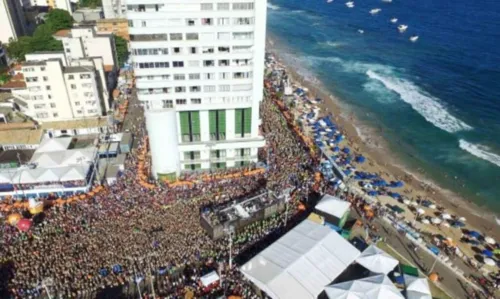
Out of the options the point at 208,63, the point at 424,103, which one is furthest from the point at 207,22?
the point at 424,103

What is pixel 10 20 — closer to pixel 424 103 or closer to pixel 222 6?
pixel 222 6

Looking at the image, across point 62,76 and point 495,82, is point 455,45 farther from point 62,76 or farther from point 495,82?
point 62,76

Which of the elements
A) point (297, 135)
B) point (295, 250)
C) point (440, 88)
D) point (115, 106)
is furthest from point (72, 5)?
point (295, 250)

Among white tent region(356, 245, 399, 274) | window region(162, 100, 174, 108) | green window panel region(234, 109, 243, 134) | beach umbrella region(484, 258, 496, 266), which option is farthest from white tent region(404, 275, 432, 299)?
window region(162, 100, 174, 108)

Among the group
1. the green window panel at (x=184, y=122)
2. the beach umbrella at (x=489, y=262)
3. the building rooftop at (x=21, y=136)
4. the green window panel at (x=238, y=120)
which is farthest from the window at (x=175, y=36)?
the beach umbrella at (x=489, y=262)

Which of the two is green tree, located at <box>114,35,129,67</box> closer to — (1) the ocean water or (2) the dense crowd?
(1) the ocean water

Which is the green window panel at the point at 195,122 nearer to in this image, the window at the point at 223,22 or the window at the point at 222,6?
the window at the point at 223,22
